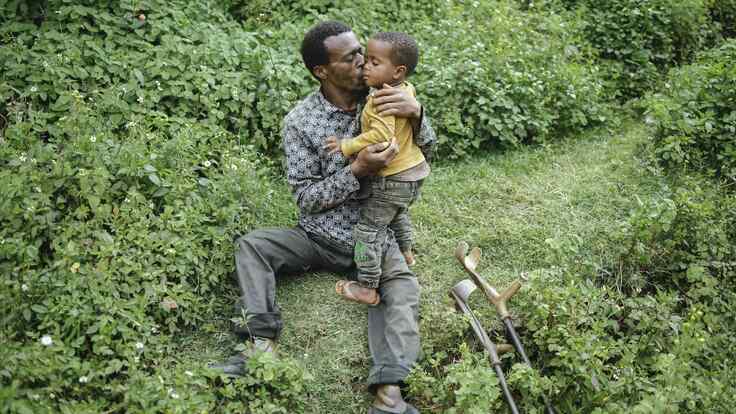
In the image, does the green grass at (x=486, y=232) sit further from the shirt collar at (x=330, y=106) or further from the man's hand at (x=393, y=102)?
the man's hand at (x=393, y=102)

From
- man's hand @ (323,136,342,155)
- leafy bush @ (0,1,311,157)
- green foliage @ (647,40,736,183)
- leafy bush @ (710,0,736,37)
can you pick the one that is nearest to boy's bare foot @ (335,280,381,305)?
man's hand @ (323,136,342,155)

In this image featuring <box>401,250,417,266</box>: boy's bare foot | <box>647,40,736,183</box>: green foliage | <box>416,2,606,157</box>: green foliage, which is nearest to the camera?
<box>401,250,417,266</box>: boy's bare foot

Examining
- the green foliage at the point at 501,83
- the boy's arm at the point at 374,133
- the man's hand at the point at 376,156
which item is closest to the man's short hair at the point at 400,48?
the boy's arm at the point at 374,133

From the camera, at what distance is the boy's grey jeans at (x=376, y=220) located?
12.2 feet

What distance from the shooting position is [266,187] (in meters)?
4.45

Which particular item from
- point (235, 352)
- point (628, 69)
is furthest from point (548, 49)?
point (235, 352)

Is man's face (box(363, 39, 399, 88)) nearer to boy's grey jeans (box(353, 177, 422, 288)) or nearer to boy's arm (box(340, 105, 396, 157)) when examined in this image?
boy's arm (box(340, 105, 396, 157))

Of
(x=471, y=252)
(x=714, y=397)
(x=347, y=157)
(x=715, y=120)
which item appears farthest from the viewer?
(x=715, y=120)

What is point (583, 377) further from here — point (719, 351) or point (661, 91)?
point (661, 91)

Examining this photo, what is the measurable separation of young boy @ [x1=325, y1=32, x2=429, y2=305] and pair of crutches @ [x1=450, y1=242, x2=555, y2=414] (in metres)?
0.50

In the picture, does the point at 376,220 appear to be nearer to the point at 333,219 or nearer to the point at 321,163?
A: the point at 333,219

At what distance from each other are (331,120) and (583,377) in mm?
1861

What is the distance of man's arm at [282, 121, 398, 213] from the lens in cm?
365

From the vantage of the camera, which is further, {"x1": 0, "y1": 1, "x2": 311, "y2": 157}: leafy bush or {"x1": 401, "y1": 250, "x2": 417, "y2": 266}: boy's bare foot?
{"x1": 0, "y1": 1, "x2": 311, "y2": 157}: leafy bush
